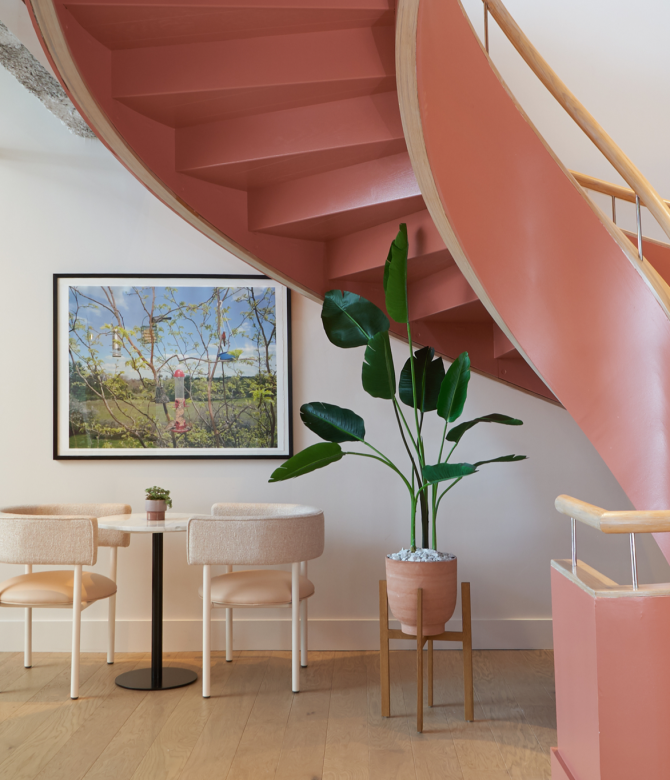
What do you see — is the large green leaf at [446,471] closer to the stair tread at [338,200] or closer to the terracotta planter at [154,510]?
the stair tread at [338,200]

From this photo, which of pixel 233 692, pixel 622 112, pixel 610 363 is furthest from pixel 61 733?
pixel 622 112

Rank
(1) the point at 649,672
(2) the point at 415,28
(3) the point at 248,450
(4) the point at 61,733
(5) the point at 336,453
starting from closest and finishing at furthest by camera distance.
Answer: (1) the point at 649,672, (2) the point at 415,28, (4) the point at 61,733, (5) the point at 336,453, (3) the point at 248,450

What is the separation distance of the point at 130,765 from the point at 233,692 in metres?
0.86

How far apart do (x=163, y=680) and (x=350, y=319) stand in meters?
2.18

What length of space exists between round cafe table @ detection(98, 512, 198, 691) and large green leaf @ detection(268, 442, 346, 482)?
0.64 metres

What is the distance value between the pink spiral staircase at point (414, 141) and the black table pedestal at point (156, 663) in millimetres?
1954

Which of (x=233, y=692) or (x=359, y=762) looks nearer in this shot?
(x=359, y=762)

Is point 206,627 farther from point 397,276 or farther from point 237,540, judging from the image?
point 397,276

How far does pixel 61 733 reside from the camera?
306 cm

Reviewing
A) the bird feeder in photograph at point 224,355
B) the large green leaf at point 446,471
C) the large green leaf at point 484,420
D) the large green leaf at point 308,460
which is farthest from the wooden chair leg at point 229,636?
the large green leaf at point 484,420

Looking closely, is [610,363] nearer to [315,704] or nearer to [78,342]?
[315,704]

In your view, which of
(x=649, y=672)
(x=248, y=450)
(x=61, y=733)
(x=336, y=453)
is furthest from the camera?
(x=248, y=450)

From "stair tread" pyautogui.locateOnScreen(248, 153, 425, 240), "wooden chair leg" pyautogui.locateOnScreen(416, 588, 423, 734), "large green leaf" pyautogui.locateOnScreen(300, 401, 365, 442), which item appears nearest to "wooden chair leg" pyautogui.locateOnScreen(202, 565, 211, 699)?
"large green leaf" pyautogui.locateOnScreen(300, 401, 365, 442)

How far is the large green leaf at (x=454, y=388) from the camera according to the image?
322cm
